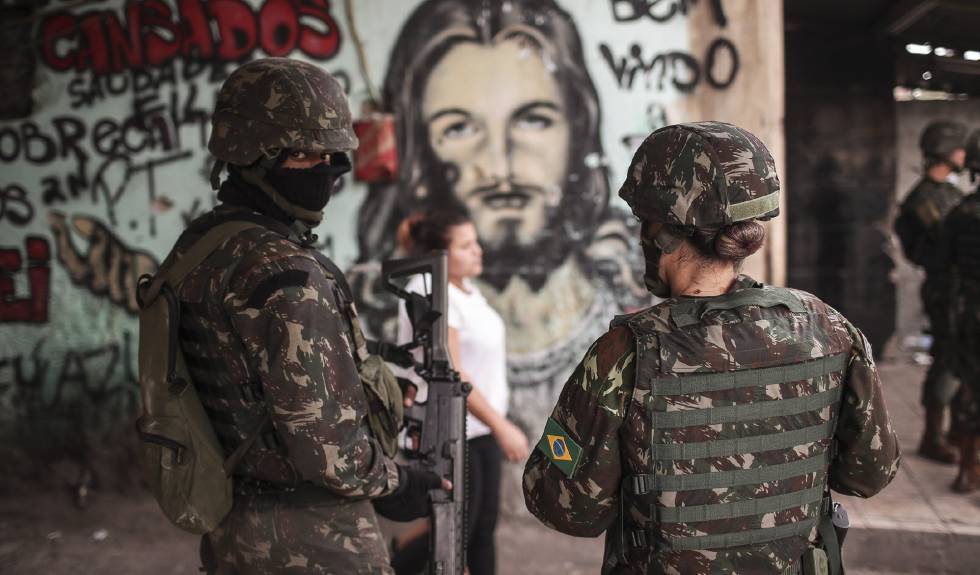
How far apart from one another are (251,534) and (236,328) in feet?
1.76

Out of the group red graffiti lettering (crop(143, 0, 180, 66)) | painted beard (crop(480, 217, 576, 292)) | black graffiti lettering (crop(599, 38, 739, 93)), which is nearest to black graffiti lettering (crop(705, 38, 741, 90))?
black graffiti lettering (crop(599, 38, 739, 93))

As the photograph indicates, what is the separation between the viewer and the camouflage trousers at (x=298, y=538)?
2115 mm

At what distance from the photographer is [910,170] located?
855 centimetres

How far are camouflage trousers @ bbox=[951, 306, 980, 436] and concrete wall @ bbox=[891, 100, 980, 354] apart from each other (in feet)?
12.6

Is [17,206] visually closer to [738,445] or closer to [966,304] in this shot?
[738,445]

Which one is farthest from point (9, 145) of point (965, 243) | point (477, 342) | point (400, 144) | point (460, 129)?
point (965, 243)

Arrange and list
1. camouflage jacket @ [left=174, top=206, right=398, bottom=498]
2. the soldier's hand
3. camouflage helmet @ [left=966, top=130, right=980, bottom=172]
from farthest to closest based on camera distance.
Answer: camouflage helmet @ [left=966, top=130, right=980, bottom=172] → the soldier's hand → camouflage jacket @ [left=174, top=206, right=398, bottom=498]

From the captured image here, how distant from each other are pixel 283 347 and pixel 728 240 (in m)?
1.01

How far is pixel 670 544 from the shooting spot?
1692 millimetres

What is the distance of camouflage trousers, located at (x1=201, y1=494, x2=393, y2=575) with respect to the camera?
2115 millimetres

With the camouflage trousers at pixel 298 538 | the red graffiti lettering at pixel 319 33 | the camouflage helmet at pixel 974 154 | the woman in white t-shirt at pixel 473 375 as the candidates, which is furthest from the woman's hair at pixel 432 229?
the camouflage helmet at pixel 974 154

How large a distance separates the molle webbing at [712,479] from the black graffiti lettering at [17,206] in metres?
4.67

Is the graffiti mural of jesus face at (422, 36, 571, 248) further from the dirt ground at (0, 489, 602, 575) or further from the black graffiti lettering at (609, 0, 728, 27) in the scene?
the dirt ground at (0, 489, 602, 575)

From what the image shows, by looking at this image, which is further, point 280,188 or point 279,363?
point 280,188
